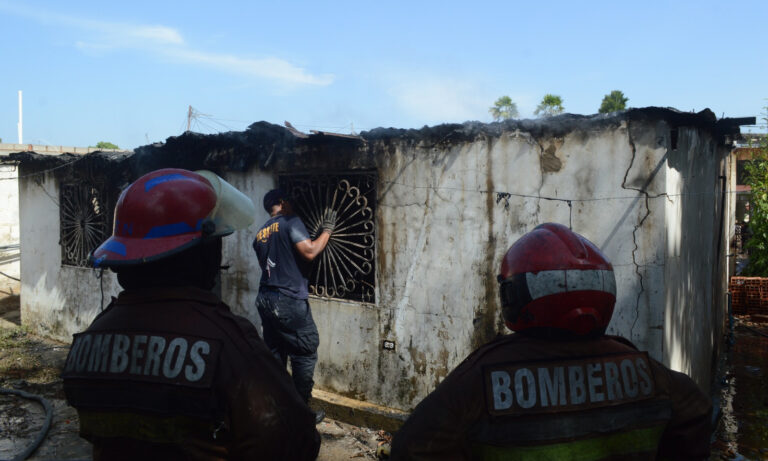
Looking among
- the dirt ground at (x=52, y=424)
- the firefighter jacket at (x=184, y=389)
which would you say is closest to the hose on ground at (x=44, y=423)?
the dirt ground at (x=52, y=424)

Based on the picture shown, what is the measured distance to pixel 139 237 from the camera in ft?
5.62

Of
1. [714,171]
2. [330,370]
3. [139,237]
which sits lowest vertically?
[330,370]

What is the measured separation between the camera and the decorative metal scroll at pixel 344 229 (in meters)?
5.33

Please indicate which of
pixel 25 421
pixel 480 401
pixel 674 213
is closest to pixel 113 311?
pixel 480 401

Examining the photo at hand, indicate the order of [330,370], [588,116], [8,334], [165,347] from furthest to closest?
1. [8,334]
2. [330,370]
3. [588,116]
4. [165,347]

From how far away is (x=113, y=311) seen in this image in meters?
1.69

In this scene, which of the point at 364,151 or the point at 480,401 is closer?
the point at 480,401

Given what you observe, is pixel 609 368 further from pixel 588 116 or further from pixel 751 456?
pixel 751 456

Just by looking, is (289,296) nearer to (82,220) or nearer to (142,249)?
(142,249)

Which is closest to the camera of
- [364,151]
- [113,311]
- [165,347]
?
[165,347]

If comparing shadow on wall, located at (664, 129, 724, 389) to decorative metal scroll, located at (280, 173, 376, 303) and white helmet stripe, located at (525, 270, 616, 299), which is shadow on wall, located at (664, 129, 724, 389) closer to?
decorative metal scroll, located at (280, 173, 376, 303)

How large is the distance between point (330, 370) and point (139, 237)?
419 centimetres

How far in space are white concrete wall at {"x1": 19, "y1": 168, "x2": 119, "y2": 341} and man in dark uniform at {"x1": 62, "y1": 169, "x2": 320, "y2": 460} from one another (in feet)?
22.5

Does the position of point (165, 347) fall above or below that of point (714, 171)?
below
